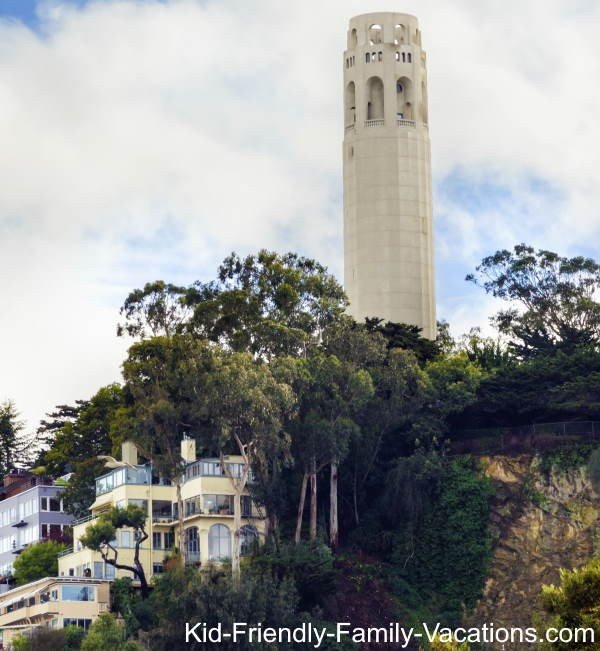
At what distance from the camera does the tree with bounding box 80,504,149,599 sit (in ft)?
322

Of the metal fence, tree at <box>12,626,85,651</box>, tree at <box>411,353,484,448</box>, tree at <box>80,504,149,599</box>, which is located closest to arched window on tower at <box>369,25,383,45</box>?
tree at <box>411,353,484,448</box>

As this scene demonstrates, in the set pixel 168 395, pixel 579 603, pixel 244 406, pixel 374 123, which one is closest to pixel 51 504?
pixel 168 395

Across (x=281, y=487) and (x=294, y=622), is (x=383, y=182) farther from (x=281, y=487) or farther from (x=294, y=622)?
(x=294, y=622)

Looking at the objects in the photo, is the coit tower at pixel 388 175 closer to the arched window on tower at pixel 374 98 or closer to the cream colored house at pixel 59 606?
the arched window on tower at pixel 374 98

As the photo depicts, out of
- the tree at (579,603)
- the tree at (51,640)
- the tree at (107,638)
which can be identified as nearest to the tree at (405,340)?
the tree at (107,638)

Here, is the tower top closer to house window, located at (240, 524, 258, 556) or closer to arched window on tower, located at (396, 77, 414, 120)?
arched window on tower, located at (396, 77, 414, 120)

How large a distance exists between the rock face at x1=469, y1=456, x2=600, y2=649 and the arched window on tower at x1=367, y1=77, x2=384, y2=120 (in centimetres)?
2718

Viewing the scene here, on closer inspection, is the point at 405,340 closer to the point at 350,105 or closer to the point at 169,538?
the point at 169,538

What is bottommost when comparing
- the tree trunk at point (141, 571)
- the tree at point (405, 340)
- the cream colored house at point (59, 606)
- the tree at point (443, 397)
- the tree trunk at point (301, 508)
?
the cream colored house at point (59, 606)

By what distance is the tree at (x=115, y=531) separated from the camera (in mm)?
98188

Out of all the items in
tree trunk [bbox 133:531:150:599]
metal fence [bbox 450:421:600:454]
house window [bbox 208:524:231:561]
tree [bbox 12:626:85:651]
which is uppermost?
metal fence [bbox 450:421:600:454]

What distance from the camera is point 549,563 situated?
98.9 m

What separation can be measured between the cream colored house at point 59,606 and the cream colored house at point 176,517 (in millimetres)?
2392

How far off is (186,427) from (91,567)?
8.74 metres
